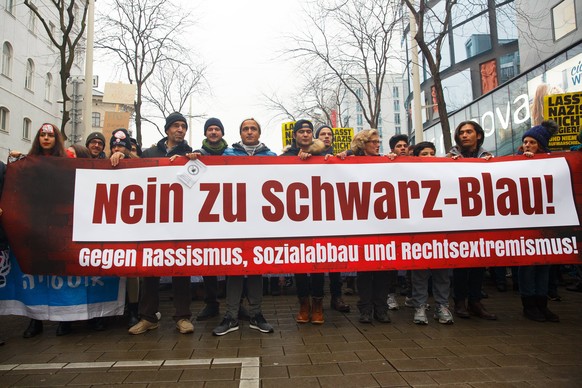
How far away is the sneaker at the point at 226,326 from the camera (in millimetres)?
4121

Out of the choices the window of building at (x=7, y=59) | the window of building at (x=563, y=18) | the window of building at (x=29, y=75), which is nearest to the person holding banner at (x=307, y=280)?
the window of building at (x=563, y=18)

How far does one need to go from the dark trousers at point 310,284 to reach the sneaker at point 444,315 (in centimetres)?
132

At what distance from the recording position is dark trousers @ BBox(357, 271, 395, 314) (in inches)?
178

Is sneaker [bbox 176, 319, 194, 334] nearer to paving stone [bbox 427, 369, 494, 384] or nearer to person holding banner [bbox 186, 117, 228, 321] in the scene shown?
person holding banner [bbox 186, 117, 228, 321]

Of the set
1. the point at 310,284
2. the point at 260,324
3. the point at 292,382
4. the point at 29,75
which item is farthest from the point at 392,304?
the point at 29,75

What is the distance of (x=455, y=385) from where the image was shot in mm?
2814

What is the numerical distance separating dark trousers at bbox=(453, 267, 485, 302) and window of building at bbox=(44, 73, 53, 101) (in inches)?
1159

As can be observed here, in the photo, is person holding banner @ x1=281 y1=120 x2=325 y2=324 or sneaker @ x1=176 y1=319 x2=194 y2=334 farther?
person holding banner @ x1=281 y1=120 x2=325 y2=324

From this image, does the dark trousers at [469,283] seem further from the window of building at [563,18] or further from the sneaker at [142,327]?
the window of building at [563,18]

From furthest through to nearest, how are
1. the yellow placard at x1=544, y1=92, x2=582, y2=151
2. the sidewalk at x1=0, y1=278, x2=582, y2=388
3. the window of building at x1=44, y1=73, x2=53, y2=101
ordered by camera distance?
the window of building at x1=44, y1=73, x2=53, y2=101, the yellow placard at x1=544, y1=92, x2=582, y2=151, the sidewalk at x1=0, y1=278, x2=582, y2=388

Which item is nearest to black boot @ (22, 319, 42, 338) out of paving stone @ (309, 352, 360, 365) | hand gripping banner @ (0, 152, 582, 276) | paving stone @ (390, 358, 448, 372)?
hand gripping banner @ (0, 152, 582, 276)

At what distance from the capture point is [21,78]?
2381cm

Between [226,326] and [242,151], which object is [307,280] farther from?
[242,151]

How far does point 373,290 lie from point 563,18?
15.0 meters
